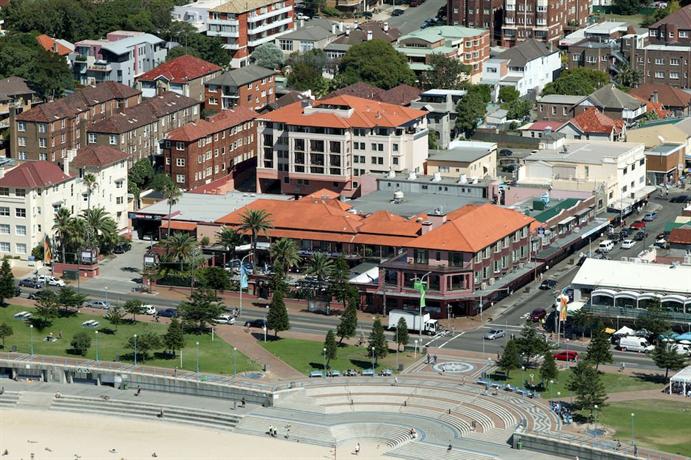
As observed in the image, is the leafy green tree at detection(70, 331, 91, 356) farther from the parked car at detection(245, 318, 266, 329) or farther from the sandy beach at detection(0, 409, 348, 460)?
the parked car at detection(245, 318, 266, 329)

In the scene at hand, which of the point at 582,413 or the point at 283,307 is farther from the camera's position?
the point at 283,307

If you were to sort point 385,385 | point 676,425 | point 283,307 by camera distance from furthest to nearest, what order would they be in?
point 283,307, point 385,385, point 676,425

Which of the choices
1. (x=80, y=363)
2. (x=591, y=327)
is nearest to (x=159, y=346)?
(x=80, y=363)

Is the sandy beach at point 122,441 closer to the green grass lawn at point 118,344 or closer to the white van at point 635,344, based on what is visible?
the green grass lawn at point 118,344

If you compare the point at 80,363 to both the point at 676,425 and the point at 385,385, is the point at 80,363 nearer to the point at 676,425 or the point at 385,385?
the point at 385,385

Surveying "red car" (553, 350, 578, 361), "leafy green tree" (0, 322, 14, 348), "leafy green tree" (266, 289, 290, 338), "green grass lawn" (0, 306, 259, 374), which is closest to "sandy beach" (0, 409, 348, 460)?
"green grass lawn" (0, 306, 259, 374)
